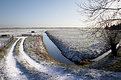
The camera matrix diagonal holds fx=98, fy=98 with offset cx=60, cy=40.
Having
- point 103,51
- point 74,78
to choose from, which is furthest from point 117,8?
point 103,51

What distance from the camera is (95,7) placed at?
738cm

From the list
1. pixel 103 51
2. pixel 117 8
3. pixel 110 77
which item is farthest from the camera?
pixel 103 51

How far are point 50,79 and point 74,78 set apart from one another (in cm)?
194

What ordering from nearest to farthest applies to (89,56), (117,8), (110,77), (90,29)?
(117,8) → (110,77) → (90,29) → (89,56)

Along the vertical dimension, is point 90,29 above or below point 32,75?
above

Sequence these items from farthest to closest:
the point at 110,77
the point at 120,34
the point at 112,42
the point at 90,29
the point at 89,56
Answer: the point at 89,56 < the point at 120,34 < the point at 112,42 < the point at 90,29 < the point at 110,77

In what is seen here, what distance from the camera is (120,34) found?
14.5 m

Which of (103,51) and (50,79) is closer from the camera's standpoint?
(50,79)

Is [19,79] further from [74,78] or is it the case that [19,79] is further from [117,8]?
[117,8]

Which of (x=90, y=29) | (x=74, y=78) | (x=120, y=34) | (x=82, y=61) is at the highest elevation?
(x=90, y=29)

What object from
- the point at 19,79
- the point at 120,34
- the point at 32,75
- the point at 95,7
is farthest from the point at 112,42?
the point at 19,79

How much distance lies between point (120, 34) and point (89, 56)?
592cm

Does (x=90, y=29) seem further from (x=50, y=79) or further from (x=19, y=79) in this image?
(x=19, y=79)

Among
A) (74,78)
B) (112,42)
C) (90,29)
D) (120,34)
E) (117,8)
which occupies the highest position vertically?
(117,8)
